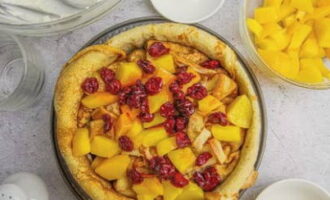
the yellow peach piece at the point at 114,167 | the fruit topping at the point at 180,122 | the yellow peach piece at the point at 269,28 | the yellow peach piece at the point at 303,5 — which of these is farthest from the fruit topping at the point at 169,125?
the yellow peach piece at the point at 303,5

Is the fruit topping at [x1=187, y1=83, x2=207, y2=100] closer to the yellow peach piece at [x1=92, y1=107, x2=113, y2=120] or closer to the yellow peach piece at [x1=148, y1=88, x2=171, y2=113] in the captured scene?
the yellow peach piece at [x1=148, y1=88, x2=171, y2=113]

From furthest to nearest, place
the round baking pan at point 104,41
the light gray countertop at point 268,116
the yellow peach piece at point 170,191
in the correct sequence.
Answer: the light gray countertop at point 268,116 → the round baking pan at point 104,41 → the yellow peach piece at point 170,191

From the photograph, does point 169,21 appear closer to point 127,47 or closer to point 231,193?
point 127,47

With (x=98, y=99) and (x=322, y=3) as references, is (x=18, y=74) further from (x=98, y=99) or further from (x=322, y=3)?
(x=322, y=3)

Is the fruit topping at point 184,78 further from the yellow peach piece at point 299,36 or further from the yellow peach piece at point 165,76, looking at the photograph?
the yellow peach piece at point 299,36

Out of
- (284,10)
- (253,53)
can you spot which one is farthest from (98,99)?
(284,10)

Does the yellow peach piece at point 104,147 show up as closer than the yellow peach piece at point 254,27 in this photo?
Yes
